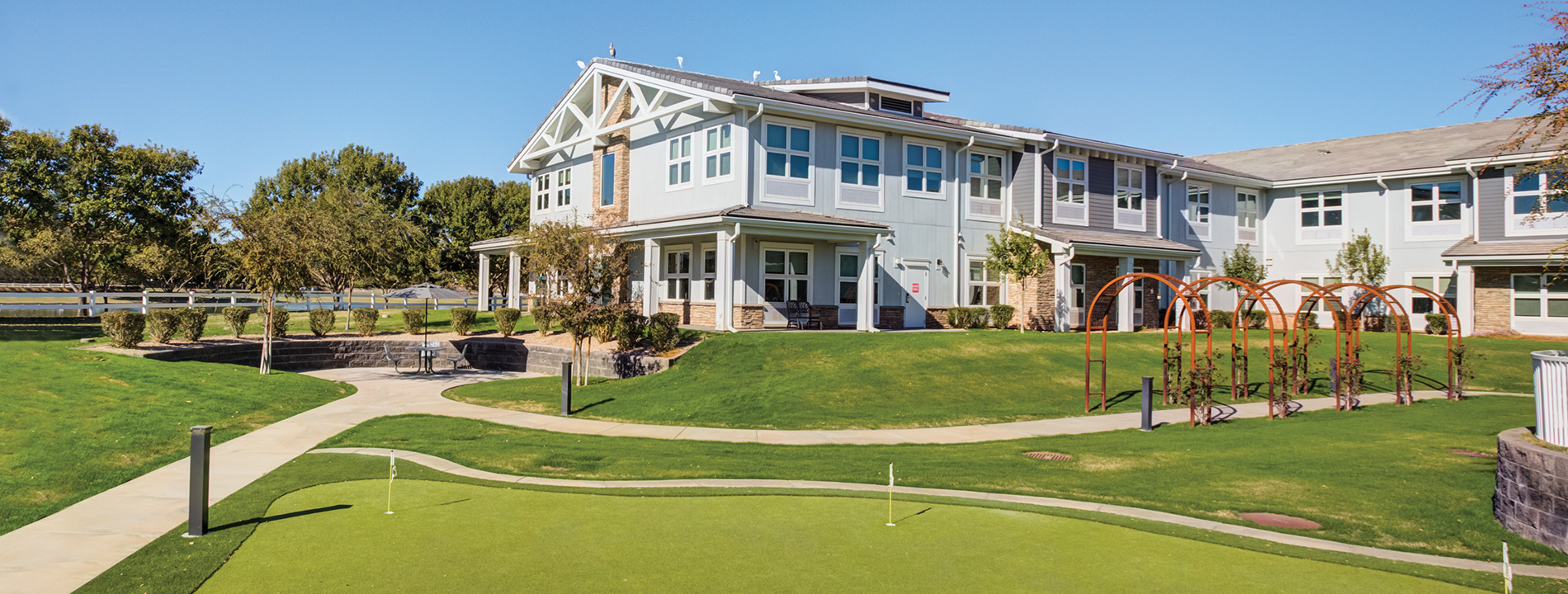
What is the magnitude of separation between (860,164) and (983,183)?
17.3ft

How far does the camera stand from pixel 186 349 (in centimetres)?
2086

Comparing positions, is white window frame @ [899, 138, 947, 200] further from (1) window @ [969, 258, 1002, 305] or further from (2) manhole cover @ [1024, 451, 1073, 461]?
(2) manhole cover @ [1024, 451, 1073, 461]

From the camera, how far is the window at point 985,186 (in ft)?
90.6

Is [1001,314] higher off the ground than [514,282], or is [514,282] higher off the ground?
[514,282]

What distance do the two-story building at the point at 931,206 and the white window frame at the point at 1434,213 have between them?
7 centimetres

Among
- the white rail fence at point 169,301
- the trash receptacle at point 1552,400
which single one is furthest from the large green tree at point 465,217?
the trash receptacle at point 1552,400

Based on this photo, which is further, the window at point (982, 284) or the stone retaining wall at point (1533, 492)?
the window at point (982, 284)

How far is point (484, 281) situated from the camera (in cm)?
3528

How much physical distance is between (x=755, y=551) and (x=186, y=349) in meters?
20.8

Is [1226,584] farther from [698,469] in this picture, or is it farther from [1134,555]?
[698,469]

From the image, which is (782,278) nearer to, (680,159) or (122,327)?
(680,159)

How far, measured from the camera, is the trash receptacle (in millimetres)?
7469

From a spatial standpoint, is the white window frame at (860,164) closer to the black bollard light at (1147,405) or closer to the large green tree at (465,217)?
the black bollard light at (1147,405)

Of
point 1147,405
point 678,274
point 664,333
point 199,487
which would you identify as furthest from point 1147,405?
point 678,274
